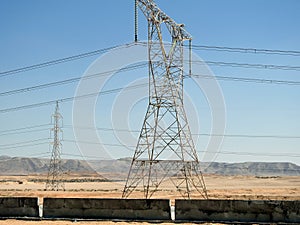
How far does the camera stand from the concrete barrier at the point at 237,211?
16.2 meters

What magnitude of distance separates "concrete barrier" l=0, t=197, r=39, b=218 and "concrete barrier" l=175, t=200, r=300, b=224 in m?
6.85

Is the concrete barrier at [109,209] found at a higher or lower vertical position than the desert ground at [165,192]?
higher

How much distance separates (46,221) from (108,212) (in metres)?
2.69

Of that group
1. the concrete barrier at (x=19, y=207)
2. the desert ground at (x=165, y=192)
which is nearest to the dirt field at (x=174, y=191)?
the desert ground at (x=165, y=192)

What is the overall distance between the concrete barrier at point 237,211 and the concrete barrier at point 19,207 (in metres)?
6.85

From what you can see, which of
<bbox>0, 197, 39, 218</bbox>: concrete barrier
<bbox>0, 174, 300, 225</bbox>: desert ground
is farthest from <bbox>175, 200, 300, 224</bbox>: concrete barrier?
<bbox>0, 197, 39, 218</bbox>: concrete barrier

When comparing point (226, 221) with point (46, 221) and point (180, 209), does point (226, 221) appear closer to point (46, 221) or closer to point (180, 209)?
point (180, 209)

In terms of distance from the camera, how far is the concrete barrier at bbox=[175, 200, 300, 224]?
53.2 feet

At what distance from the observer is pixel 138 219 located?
17.8 m

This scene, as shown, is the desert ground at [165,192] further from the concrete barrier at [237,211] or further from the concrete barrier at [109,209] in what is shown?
the concrete barrier at [237,211]

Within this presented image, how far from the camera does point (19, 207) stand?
20.0 metres

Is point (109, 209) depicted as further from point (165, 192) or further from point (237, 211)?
point (165, 192)

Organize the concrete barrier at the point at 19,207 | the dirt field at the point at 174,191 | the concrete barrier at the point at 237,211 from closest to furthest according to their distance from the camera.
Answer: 1. the concrete barrier at the point at 237,211
2. the concrete barrier at the point at 19,207
3. the dirt field at the point at 174,191

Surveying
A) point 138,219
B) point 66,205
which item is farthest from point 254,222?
point 66,205
